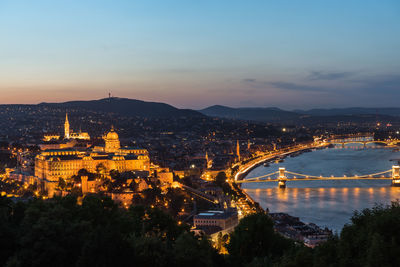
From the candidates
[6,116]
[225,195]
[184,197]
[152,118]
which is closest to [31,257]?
[184,197]

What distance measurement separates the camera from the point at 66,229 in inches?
200

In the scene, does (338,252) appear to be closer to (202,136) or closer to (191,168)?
(191,168)

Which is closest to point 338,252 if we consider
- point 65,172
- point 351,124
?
point 65,172

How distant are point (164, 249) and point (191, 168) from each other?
64.8ft

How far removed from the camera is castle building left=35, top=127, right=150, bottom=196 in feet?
50.1

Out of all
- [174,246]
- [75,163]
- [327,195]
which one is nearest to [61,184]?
[75,163]

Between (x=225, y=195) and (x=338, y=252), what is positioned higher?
(x=338, y=252)

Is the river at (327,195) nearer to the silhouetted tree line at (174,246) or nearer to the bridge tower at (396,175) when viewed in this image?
the bridge tower at (396,175)

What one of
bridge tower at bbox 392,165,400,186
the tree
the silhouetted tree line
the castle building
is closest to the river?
bridge tower at bbox 392,165,400,186

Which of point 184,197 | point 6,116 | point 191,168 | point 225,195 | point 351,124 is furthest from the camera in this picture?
point 351,124

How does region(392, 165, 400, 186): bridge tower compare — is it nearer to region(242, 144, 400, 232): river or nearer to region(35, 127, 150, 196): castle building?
region(242, 144, 400, 232): river

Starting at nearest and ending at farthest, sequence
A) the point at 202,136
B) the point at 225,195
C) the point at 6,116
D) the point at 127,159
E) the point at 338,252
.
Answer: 1. the point at 338,252
2. the point at 127,159
3. the point at 225,195
4. the point at 6,116
5. the point at 202,136

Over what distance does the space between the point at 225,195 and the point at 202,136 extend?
100 feet

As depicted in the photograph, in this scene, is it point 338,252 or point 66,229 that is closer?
point 338,252
